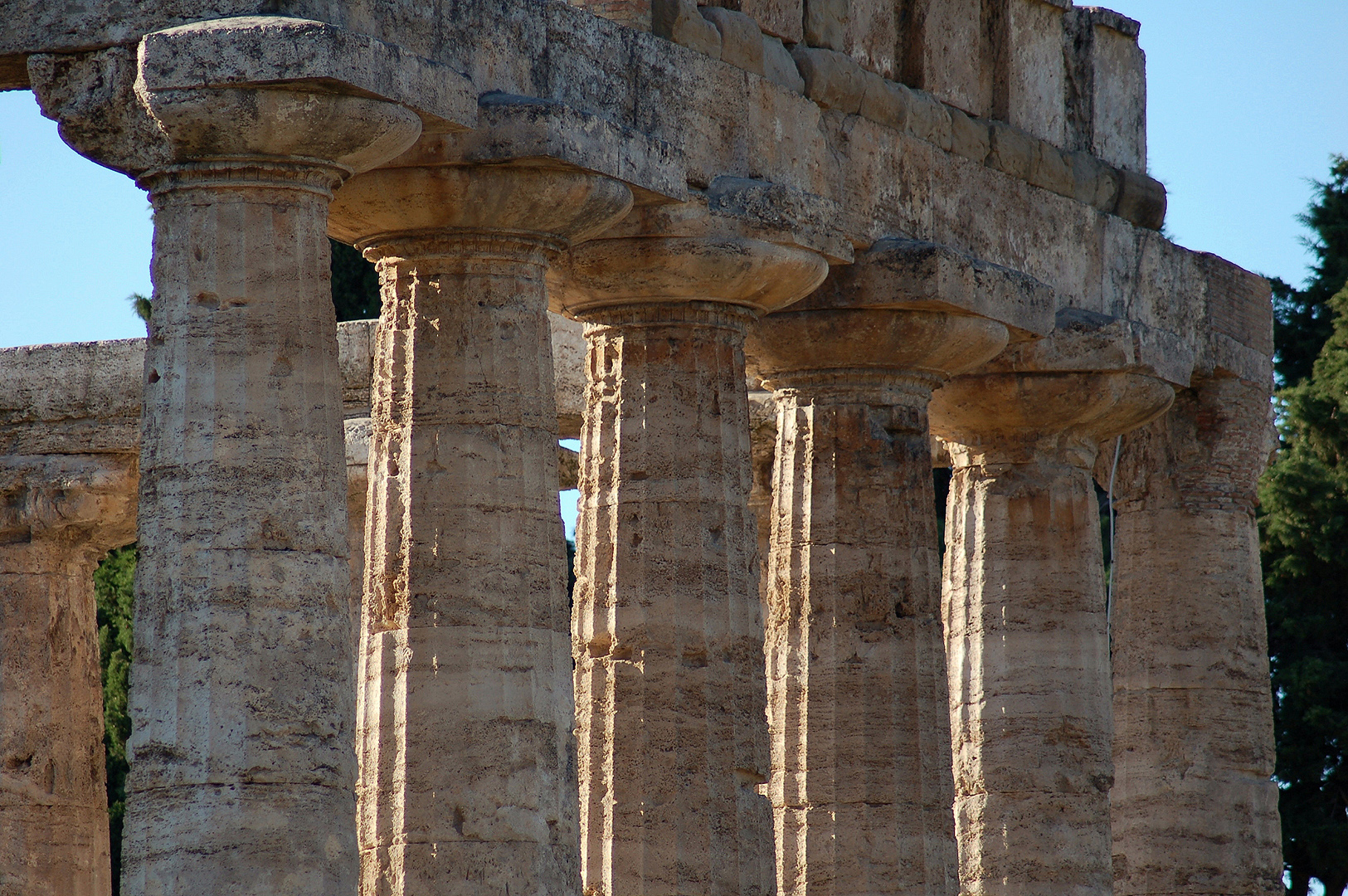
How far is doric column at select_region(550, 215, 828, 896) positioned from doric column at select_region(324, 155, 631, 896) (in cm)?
153

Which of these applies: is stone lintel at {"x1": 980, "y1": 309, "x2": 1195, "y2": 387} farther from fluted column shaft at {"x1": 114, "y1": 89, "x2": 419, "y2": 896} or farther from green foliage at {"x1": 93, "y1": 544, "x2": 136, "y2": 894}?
green foliage at {"x1": 93, "y1": 544, "x2": 136, "y2": 894}

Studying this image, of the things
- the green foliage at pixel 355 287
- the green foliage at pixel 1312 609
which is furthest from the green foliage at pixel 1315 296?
the green foliage at pixel 355 287

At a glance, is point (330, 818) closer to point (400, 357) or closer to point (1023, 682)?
point (400, 357)

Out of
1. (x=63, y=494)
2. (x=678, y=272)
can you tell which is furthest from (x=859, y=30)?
(x=63, y=494)

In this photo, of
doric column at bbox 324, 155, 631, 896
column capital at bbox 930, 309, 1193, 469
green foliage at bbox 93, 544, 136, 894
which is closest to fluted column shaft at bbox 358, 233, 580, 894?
doric column at bbox 324, 155, 631, 896

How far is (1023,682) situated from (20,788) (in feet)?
28.2

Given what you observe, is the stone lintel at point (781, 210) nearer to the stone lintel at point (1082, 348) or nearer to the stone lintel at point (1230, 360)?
the stone lintel at point (1082, 348)

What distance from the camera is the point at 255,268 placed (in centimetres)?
1469

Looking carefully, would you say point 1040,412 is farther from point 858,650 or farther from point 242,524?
point 242,524

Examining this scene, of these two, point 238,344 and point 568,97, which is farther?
point 568,97

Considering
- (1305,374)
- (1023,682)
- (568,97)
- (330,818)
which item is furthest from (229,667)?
(1305,374)

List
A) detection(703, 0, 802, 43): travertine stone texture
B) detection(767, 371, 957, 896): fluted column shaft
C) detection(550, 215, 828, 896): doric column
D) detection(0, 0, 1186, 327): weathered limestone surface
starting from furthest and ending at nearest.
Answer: detection(767, 371, 957, 896): fluted column shaft → detection(703, 0, 802, 43): travertine stone texture → detection(550, 215, 828, 896): doric column → detection(0, 0, 1186, 327): weathered limestone surface

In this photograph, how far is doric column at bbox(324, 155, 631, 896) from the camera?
1620cm

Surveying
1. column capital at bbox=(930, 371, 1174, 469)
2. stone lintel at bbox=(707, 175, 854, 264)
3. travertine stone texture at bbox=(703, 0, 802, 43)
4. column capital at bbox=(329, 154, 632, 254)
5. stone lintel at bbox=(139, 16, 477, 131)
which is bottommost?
column capital at bbox=(930, 371, 1174, 469)
